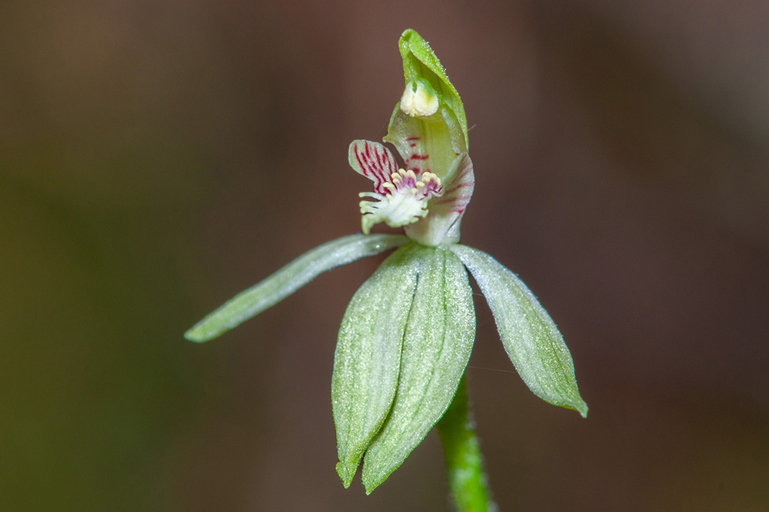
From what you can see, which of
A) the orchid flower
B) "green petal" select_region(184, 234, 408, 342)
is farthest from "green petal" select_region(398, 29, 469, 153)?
"green petal" select_region(184, 234, 408, 342)

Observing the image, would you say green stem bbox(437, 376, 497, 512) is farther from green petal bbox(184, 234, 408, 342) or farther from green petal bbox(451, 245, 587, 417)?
green petal bbox(184, 234, 408, 342)

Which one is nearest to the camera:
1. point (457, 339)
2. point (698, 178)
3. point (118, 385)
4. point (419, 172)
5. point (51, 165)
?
point (457, 339)

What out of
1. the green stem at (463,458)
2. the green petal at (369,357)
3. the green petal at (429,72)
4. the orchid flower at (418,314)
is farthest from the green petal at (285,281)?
the green stem at (463,458)

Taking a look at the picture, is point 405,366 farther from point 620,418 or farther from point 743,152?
point 743,152

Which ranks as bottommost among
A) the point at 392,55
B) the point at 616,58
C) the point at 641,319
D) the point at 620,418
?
the point at 620,418

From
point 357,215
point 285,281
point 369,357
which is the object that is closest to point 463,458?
point 369,357

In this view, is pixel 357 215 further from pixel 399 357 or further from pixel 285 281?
pixel 399 357

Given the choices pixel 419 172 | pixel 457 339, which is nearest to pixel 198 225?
pixel 419 172
